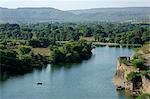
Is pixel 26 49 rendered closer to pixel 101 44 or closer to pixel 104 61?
pixel 104 61

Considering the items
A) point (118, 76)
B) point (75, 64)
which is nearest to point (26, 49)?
point (75, 64)

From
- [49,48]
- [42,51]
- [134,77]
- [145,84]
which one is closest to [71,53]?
[42,51]

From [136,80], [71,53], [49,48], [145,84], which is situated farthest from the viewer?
[49,48]

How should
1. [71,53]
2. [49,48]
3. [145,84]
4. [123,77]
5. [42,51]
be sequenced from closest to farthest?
[145,84]
[123,77]
[71,53]
[42,51]
[49,48]

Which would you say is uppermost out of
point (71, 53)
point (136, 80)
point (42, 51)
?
point (136, 80)

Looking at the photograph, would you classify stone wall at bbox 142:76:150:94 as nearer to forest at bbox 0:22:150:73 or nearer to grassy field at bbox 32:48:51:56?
forest at bbox 0:22:150:73

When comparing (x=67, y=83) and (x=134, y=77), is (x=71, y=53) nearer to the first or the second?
(x=67, y=83)

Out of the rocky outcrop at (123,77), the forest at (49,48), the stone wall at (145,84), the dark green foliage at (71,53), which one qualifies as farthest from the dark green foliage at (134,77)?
the dark green foliage at (71,53)
